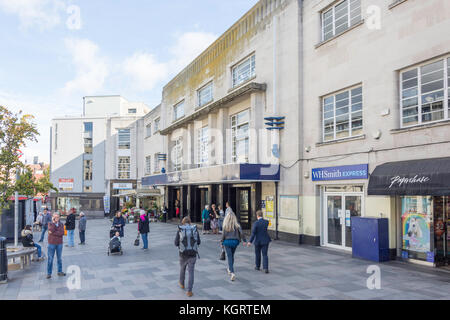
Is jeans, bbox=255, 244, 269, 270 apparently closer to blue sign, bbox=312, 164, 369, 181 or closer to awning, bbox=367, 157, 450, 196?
awning, bbox=367, 157, 450, 196

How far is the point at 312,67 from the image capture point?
14.9 metres

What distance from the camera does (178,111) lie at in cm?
2953

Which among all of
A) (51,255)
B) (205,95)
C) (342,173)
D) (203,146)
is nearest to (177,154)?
(203,146)

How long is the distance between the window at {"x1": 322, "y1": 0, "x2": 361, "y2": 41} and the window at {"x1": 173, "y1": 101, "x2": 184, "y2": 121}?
15879mm

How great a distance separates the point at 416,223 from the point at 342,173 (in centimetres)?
301

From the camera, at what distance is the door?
12.9 metres

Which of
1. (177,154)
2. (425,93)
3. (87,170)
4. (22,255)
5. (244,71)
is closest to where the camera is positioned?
(22,255)

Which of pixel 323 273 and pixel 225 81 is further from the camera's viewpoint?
pixel 225 81

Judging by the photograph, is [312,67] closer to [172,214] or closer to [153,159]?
[172,214]

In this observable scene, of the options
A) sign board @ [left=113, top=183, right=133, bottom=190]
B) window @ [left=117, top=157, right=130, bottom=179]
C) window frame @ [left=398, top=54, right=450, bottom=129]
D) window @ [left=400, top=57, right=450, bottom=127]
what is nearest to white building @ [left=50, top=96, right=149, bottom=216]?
window @ [left=117, top=157, right=130, bottom=179]

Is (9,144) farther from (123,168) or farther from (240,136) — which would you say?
(123,168)
